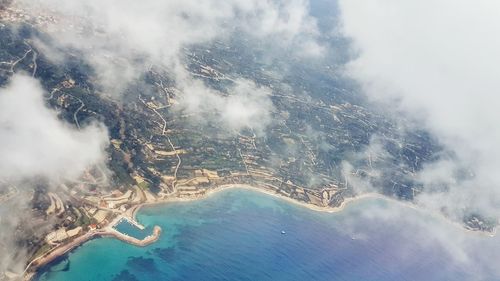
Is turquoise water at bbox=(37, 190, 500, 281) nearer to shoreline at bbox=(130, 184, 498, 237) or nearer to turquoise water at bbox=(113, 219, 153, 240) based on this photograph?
shoreline at bbox=(130, 184, 498, 237)

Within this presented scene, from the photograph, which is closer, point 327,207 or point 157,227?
point 157,227

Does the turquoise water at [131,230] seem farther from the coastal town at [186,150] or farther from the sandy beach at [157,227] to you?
the sandy beach at [157,227]

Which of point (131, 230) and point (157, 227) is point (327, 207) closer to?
point (157, 227)

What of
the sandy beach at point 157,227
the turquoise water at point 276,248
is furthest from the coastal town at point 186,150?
the turquoise water at point 276,248

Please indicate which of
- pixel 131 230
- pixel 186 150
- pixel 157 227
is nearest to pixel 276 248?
pixel 157 227

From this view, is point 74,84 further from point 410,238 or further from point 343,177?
point 410,238

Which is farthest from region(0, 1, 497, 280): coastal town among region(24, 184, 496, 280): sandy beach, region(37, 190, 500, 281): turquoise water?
region(37, 190, 500, 281): turquoise water
